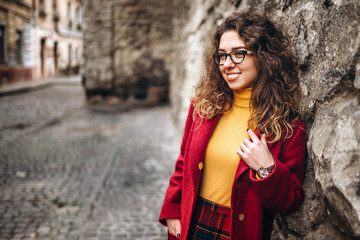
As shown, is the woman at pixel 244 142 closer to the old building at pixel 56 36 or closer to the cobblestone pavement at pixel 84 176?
the cobblestone pavement at pixel 84 176

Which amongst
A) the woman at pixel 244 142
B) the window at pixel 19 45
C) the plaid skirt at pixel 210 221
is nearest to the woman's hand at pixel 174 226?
the woman at pixel 244 142

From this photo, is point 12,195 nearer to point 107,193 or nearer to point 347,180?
point 107,193

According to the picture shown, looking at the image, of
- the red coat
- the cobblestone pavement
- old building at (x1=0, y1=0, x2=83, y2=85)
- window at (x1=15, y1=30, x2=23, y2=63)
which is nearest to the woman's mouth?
the red coat

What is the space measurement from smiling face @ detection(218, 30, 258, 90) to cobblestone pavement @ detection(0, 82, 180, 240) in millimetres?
1812

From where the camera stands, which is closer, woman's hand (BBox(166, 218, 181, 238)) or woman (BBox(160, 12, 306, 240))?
woman (BBox(160, 12, 306, 240))

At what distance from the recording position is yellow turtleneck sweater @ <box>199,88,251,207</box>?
1404 millimetres

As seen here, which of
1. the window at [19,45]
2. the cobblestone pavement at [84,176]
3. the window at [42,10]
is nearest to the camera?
the cobblestone pavement at [84,176]

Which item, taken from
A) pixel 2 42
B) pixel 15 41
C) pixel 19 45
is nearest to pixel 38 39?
pixel 19 45

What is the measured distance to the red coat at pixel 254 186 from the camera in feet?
3.97

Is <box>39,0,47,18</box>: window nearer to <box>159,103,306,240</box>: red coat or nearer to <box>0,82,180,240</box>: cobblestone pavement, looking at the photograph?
<box>0,82,180,240</box>: cobblestone pavement

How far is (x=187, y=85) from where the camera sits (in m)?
4.81

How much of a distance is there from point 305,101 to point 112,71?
835 centimetres

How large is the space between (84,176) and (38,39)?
18.1 m

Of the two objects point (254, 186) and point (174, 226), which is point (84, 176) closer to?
point (174, 226)
